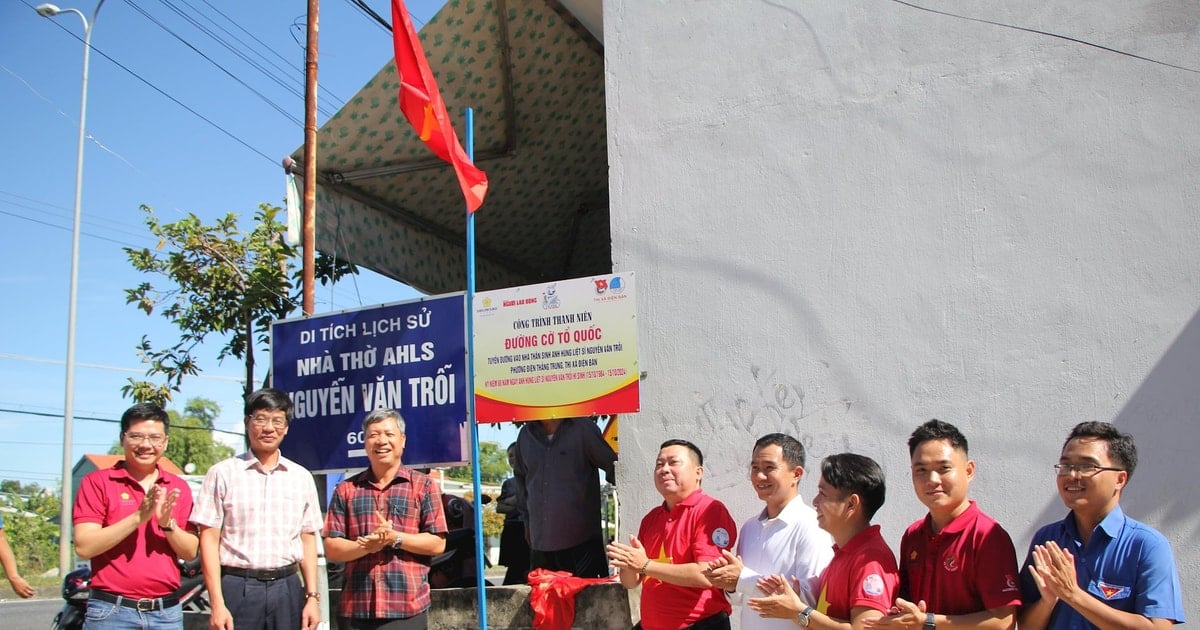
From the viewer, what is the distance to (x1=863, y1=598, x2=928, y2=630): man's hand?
3014 mm

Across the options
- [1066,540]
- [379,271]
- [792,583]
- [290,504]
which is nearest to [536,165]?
[379,271]

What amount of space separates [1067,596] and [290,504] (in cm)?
320

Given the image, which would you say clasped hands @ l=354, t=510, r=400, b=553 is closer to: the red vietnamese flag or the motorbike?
the motorbike

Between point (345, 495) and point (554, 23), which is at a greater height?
point (554, 23)

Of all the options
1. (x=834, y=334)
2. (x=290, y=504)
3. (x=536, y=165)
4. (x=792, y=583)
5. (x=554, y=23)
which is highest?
(x=554, y=23)

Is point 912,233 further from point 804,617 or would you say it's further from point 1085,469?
point 804,617

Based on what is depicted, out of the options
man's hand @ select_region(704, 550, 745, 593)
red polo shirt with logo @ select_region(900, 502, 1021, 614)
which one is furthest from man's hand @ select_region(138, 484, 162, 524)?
red polo shirt with logo @ select_region(900, 502, 1021, 614)

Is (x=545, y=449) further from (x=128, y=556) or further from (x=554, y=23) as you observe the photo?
(x=554, y=23)

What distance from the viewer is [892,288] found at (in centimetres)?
483

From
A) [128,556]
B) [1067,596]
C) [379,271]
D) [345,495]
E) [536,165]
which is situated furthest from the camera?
[536,165]

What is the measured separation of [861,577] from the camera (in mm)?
3201

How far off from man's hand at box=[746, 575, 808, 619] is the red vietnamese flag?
3044 mm

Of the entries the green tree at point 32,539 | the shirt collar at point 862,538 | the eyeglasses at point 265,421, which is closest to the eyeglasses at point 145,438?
the eyeglasses at point 265,421

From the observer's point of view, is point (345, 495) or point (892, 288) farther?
point (892, 288)
